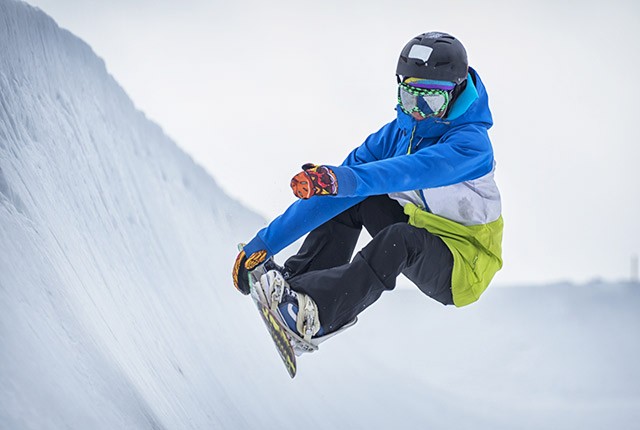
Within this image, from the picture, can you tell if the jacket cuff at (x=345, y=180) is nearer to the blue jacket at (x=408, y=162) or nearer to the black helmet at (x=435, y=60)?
the blue jacket at (x=408, y=162)

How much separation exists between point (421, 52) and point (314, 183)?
82 centimetres

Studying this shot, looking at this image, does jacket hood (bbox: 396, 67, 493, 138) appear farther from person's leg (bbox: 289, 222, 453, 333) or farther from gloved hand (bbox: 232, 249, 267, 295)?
gloved hand (bbox: 232, 249, 267, 295)

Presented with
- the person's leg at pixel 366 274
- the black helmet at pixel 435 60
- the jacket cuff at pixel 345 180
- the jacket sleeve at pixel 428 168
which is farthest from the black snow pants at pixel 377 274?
the black helmet at pixel 435 60

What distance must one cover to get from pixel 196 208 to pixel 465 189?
3.78 metres

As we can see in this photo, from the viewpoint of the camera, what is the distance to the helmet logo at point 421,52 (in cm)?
314

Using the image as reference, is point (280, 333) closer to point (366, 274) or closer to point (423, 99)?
point (366, 274)

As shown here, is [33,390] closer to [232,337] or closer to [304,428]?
[304,428]

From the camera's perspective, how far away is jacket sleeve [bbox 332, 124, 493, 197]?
280 cm

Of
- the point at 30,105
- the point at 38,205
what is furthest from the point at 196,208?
the point at 38,205

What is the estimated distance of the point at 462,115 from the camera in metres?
3.21

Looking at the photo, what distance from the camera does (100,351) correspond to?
301 cm

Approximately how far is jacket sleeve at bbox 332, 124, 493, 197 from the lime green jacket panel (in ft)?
0.91

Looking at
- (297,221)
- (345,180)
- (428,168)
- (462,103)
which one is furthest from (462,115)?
(297,221)

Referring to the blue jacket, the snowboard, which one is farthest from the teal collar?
the snowboard
